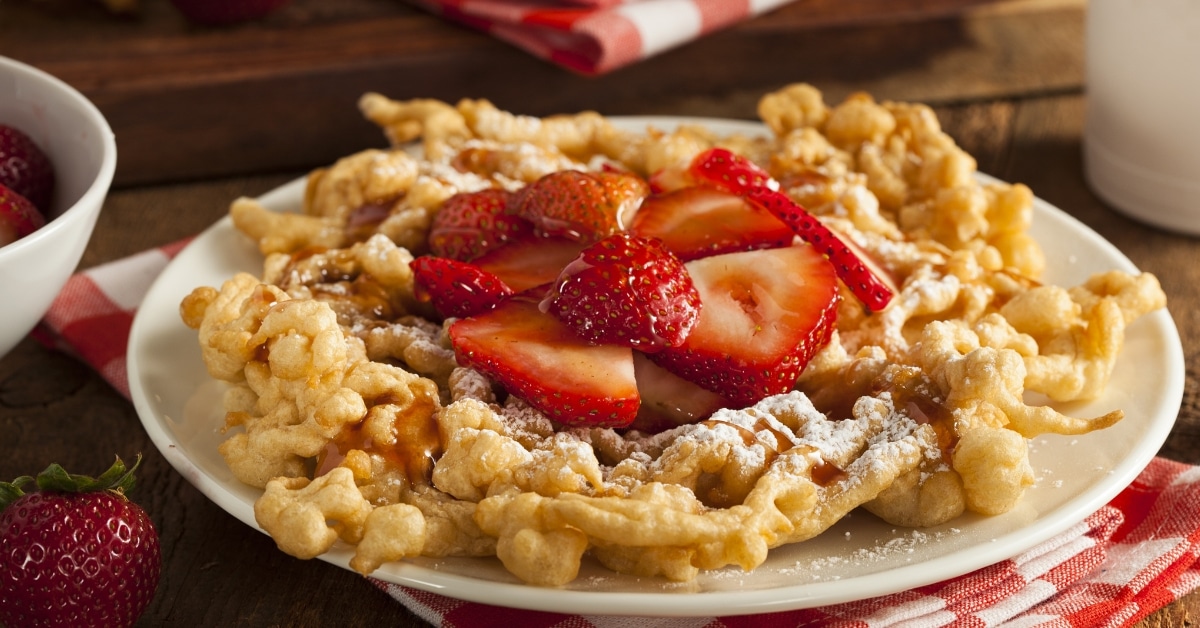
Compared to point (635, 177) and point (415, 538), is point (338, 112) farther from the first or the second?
point (415, 538)

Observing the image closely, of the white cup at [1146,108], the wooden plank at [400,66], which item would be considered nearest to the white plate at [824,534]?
the white cup at [1146,108]

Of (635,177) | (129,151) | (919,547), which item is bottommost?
(129,151)

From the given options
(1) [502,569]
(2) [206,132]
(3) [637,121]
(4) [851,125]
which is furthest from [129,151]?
(1) [502,569]

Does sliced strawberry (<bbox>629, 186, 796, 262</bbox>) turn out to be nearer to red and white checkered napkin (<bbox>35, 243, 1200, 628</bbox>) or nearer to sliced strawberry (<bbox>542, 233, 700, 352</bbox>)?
sliced strawberry (<bbox>542, 233, 700, 352</bbox>)

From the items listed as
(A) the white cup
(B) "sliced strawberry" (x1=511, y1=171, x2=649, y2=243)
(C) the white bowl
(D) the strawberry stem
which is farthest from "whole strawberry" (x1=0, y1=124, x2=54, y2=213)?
(A) the white cup

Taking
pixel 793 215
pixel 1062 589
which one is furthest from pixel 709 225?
pixel 1062 589

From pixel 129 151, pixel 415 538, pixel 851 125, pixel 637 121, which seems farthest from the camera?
pixel 129 151

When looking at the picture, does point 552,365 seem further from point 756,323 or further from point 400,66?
point 400,66

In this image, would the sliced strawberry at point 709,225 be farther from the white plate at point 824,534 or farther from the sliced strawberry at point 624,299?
the white plate at point 824,534
